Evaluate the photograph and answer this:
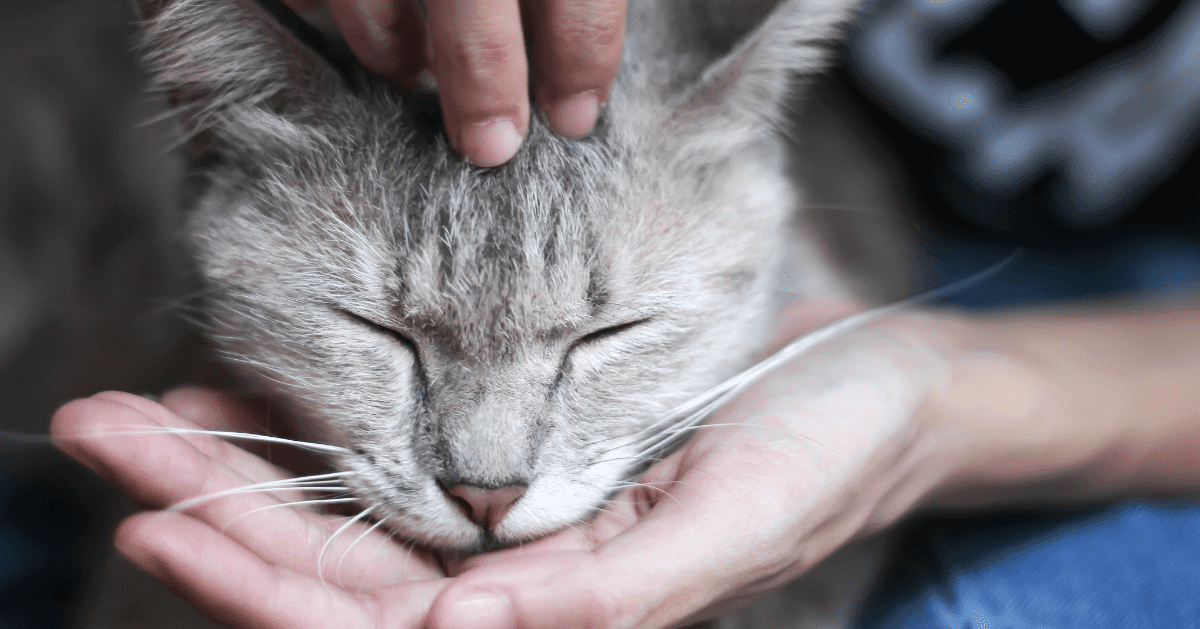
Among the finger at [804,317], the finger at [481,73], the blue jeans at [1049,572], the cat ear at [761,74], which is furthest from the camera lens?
the finger at [804,317]

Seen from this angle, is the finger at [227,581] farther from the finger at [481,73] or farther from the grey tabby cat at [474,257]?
the finger at [481,73]

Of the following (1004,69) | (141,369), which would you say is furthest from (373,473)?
(1004,69)

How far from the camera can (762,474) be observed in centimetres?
82

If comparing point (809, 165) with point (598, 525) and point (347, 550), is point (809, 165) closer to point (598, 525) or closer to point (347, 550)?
point (598, 525)

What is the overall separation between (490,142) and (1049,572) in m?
1.12

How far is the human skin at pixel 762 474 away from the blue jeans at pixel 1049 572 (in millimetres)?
60

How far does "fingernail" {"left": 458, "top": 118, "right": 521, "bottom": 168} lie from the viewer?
2.76ft

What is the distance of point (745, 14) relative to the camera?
995 millimetres

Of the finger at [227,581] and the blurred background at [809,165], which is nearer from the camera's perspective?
the finger at [227,581]

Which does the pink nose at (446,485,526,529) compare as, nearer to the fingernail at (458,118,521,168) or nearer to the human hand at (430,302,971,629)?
the human hand at (430,302,971,629)

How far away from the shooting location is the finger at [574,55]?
78 centimetres

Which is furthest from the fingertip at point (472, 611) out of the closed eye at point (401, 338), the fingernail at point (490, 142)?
the fingernail at point (490, 142)

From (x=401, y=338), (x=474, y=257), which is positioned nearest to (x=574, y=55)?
(x=474, y=257)

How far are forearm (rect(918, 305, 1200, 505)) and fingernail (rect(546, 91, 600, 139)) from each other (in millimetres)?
640
